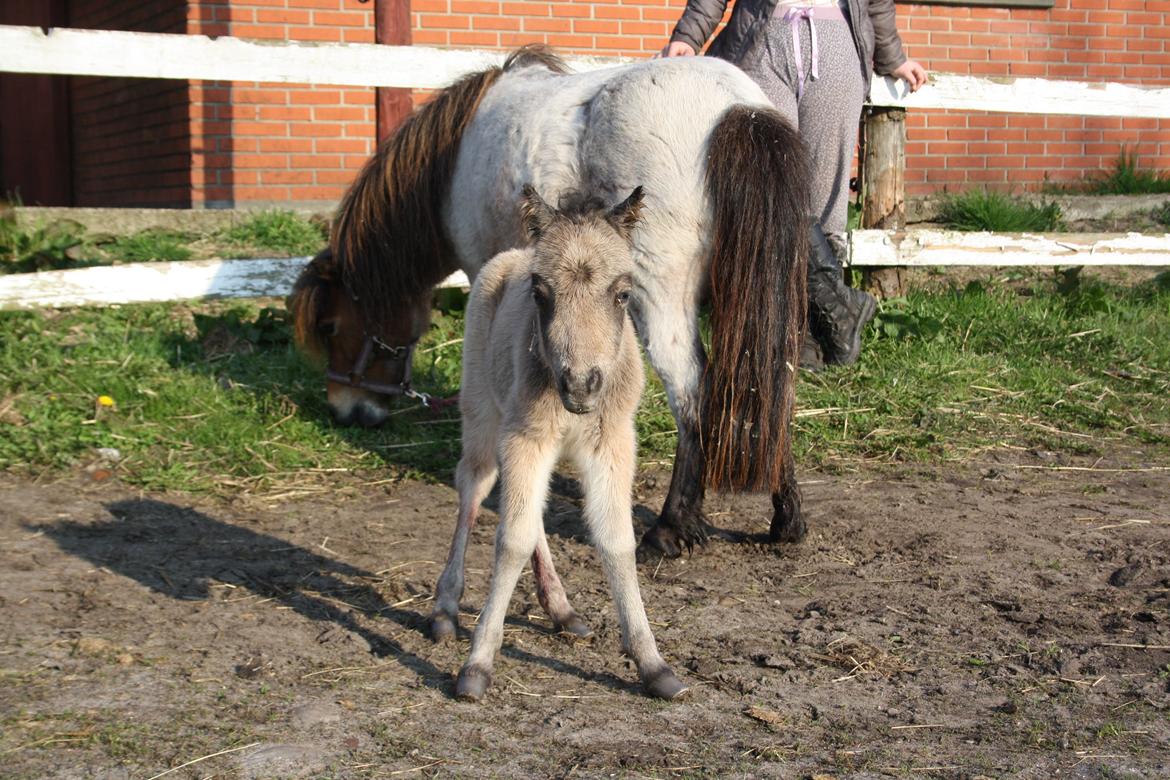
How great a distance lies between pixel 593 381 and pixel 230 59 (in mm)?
4401

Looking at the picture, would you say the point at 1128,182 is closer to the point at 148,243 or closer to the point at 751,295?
the point at 751,295

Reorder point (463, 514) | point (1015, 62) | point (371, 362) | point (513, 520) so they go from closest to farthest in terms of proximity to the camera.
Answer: point (513, 520), point (463, 514), point (371, 362), point (1015, 62)

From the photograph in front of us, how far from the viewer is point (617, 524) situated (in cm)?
324

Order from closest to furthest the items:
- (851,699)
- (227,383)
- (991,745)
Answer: (991,745) < (851,699) < (227,383)

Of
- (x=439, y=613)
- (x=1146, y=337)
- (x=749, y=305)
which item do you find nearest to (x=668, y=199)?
(x=749, y=305)

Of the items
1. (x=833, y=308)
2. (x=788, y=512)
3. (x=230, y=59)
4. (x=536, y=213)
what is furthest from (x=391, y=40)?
(x=536, y=213)

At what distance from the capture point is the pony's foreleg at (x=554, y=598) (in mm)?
3594

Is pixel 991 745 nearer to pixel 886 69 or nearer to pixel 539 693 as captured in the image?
pixel 539 693

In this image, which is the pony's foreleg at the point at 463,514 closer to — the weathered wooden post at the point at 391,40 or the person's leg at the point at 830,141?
the person's leg at the point at 830,141

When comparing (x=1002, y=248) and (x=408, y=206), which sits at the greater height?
(x=408, y=206)

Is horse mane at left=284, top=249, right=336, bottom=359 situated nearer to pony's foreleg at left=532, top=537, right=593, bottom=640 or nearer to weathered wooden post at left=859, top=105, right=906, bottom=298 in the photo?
pony's foreleg at left=532, top=537, right=593, bottom=640

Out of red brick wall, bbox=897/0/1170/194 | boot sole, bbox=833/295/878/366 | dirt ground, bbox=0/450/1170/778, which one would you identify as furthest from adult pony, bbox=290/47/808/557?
red brick wall, bbox=897/0/1170/194

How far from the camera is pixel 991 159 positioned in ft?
36.5

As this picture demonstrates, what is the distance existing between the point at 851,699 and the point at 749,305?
1.59m
